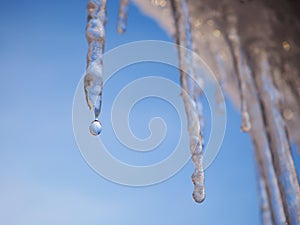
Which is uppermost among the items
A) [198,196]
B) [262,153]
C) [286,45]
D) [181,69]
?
[286,45]

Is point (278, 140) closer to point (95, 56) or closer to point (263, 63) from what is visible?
point (263, 63)

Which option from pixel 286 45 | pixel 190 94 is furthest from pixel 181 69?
pixel 286 45

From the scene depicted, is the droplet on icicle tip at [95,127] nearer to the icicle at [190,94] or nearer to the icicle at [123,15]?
the icicle at [190,94]

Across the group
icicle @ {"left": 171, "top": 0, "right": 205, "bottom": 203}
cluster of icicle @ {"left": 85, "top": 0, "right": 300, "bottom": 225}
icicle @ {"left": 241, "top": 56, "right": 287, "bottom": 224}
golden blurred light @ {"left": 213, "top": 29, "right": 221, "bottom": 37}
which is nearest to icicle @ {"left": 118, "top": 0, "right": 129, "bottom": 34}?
cluster of icicle @ {"left": 85, "top": 0, "right": 300, "bottom": 225}

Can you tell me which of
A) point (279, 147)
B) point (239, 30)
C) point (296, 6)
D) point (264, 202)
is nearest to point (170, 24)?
point (239, 30)

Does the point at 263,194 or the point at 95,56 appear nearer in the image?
the point at 95,56

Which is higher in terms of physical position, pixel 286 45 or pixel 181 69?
pixel 286 45
